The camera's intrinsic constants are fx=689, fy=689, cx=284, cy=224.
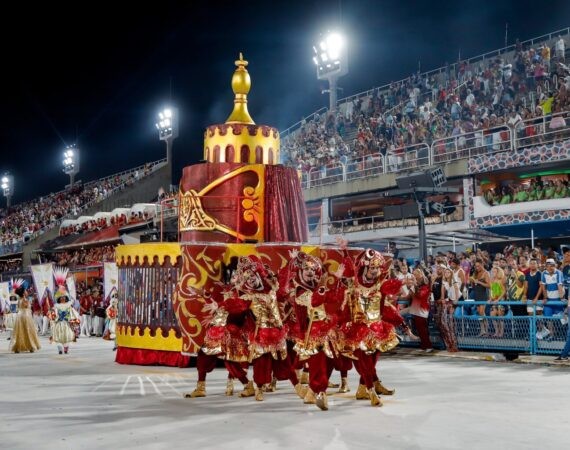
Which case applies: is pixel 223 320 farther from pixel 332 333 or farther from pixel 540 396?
pixel 540 396

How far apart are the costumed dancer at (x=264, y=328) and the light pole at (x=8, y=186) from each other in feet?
205

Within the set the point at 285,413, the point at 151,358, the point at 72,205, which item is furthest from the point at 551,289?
the point at 72,205

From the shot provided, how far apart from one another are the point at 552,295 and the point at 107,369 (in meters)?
7.69

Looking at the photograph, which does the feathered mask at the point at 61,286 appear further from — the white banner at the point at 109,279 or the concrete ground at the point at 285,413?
the concrete ground at the point at 285,413

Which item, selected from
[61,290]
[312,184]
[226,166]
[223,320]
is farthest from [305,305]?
[312,184]

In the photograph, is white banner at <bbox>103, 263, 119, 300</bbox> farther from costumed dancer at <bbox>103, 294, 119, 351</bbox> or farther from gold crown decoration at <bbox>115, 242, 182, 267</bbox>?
gold crown decoration at <bbox>115, 242, 182, 267</bbox>

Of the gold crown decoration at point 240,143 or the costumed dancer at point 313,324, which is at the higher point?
the gold crown decoration at point 240,143

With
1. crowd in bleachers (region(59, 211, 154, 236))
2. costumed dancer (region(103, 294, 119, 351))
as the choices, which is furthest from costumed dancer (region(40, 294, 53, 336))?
crowd in bleachers (region(59, 211, 154, 236))

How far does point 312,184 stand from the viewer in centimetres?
2675

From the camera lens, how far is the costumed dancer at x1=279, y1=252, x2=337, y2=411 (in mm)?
7461

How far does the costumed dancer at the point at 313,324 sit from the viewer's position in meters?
7.46

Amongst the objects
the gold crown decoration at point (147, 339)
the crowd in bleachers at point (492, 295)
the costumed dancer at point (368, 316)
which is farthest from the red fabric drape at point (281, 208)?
the costumed dancer at point (368, 316)

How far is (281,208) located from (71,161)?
167 ft

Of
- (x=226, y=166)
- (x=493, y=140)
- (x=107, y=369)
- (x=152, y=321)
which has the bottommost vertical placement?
(x=107, y=369)
